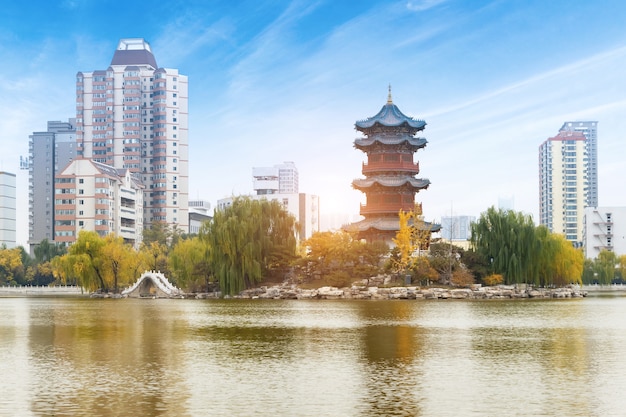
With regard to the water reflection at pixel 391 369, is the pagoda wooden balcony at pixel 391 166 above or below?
above

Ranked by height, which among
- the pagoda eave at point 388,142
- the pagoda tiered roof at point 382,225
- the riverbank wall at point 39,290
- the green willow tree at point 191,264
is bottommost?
the riverbank wall at point 39,290

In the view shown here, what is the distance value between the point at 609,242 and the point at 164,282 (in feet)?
232

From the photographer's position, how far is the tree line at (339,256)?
176 ft

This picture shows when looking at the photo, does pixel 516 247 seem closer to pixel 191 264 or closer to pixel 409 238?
pixel 409 238

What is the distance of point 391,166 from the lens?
212 ft

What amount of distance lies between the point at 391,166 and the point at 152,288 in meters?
21.3

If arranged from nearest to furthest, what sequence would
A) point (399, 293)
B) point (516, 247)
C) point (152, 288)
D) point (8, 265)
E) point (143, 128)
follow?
point (399, 293)
point (516, 247)
point (152, 288)
point (8, 265)
point (143, 128)

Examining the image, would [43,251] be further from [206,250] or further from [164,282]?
[206,250]

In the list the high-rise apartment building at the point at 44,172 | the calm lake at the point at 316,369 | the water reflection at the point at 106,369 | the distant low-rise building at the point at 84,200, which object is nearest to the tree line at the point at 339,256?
the calm lake at the point at 316,369

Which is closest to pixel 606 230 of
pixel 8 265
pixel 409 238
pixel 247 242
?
pixel 409 238

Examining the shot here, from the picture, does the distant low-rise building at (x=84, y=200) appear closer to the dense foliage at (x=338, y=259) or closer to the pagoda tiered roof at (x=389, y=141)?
Answer: the pagoda tiered roof at (x=389, y=141)

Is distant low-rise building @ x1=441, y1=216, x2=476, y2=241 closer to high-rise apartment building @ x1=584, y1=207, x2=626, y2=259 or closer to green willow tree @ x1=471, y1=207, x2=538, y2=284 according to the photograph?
green willow tree @ x1=471, y1=207, x2=538, y2=284

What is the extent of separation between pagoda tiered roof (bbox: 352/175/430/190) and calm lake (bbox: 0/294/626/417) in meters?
35.4

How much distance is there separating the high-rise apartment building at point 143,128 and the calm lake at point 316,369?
89.5 metres
